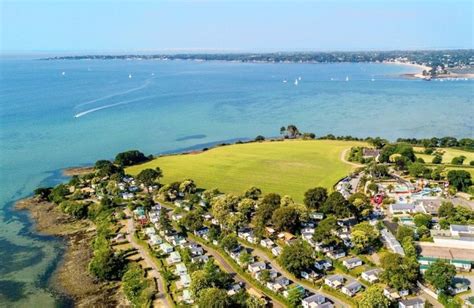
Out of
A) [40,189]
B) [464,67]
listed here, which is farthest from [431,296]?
[464,67]

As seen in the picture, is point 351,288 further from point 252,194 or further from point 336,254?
point 252,194

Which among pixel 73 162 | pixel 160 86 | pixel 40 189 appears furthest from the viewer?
pixel 160 86

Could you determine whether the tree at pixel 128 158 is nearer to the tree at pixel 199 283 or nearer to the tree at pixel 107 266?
the tree at pixel 107 266

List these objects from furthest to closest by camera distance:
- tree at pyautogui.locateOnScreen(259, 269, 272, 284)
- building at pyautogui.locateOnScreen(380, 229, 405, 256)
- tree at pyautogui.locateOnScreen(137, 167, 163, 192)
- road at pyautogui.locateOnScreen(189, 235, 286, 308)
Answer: tree at pyautogui.locateOnScreen(137, 167, 163, 192) → building at pyautogui.locateOnScreen(380, 229, 405, 256) → tree at pyautogui.locateOnScreen(259, 269, 272, 284) → road at pyautogui.locateOnScreen(189, 235, 286, 308)

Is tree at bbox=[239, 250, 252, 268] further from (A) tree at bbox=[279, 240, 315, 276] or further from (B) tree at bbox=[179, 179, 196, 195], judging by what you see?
(B) tree at bbox=[179, 179, 196, 195]

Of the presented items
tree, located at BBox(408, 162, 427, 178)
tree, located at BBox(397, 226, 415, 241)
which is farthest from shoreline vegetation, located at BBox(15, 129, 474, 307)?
tree, located at BBox(397, 226, 415, 241)

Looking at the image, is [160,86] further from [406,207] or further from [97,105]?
[406,207]

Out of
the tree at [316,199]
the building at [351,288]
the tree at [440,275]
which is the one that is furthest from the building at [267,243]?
the tree at [440,275]
